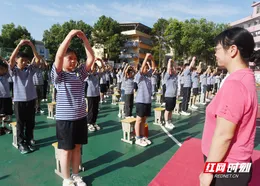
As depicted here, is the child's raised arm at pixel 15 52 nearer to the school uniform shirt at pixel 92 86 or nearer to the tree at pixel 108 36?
the school uniform shirt at pixel 92 86

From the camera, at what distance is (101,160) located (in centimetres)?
381

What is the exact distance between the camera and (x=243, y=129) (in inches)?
48.9

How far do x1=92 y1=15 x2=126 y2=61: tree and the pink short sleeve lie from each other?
3297 centimetres

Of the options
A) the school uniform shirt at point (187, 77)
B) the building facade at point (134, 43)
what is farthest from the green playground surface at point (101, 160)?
the building facade at point (134, 43)

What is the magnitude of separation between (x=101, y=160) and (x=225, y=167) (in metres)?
2.91

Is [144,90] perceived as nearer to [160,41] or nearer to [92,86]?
[92,86]

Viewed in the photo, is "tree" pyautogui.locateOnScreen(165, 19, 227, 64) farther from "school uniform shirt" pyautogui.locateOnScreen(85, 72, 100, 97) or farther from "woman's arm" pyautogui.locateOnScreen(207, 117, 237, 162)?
"woman's arm" pyautogui.locateOnScreen(207, 117, 237, 162)

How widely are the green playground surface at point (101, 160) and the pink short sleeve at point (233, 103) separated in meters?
2.30

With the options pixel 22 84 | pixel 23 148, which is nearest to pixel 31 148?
pixel 23 148

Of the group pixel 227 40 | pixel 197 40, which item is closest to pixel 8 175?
pixel 227 40

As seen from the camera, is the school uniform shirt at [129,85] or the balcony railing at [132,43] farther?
the balcony railing at [132,43]

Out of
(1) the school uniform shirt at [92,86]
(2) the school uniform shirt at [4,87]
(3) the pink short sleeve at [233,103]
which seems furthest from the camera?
(1) the school uniform shirt at [92,86]

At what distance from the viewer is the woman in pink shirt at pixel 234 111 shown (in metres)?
1.19

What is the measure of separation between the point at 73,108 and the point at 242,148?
206 cm
